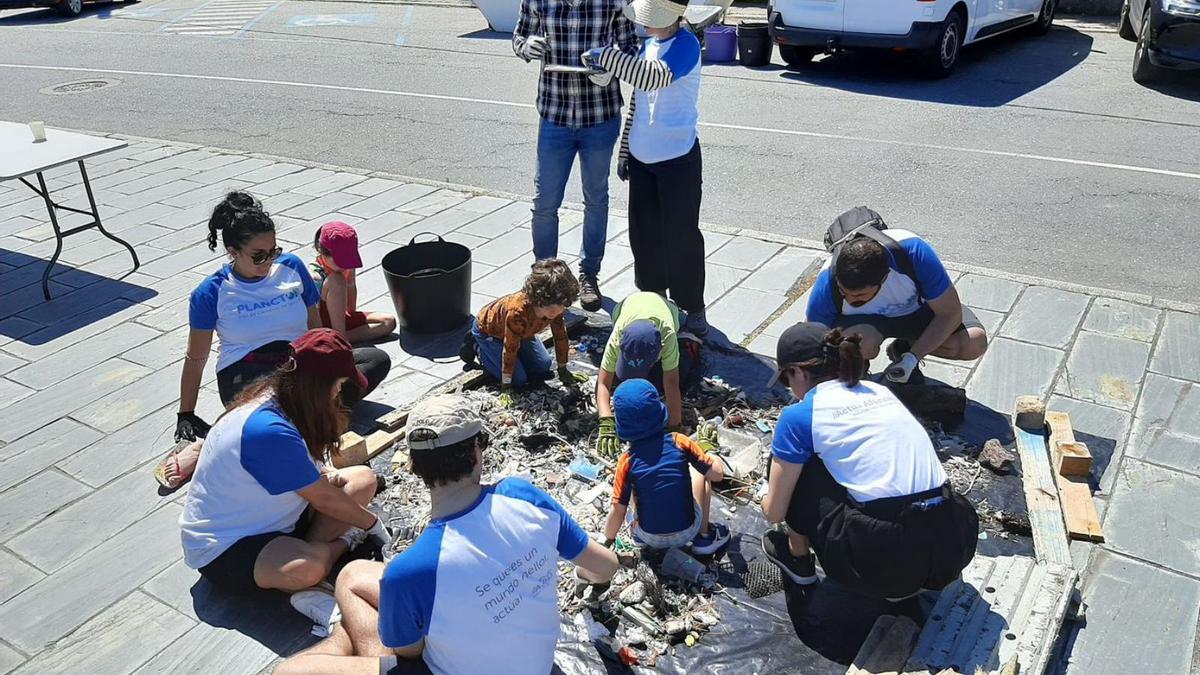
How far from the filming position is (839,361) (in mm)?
3373

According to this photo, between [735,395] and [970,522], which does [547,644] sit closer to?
[970,522]

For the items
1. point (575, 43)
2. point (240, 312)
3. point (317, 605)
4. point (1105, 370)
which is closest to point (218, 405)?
point (240, 312)

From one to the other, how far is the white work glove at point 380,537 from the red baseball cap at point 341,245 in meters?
1.84

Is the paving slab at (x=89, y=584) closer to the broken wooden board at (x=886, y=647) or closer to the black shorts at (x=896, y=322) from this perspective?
the broken wooden board at (x=886, y=647)

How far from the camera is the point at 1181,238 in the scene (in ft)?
22.5

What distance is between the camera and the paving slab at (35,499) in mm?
4274

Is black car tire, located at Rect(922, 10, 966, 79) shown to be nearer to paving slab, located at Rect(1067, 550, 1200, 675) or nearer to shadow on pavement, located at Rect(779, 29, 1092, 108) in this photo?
shadow on pavement, located at Rect(779, 29, 1092, 108)

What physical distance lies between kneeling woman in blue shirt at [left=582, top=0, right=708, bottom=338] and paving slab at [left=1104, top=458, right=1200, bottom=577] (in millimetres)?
2406

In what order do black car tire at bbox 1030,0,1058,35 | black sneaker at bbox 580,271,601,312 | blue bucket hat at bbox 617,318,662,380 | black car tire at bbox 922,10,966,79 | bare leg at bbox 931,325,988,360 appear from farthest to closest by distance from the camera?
1. black car tire at bbox 1030,0,1058,35
2. black car tire at bbox 922,10,966,79
3. black sneaker at bbox 580,271,601,312
4. bare leg at bbox 931,325,988,360
5. blue bucket hat at bbox 617,318,662,380

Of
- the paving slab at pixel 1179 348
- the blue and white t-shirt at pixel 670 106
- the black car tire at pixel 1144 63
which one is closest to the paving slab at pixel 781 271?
the blue and white t-shirt at pixel 670 106

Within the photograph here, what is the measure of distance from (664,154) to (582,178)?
95 cm

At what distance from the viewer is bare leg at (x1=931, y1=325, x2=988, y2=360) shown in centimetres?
487

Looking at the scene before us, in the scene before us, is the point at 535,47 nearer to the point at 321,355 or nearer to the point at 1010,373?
the point at 321,355

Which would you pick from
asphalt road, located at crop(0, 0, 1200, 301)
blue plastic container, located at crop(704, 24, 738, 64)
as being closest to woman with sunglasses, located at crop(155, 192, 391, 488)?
asphalt road, located at crop(0, 0, 1200, 301)
